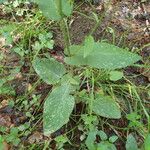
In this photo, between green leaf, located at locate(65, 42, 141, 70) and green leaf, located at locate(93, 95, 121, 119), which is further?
green leaf, located at locate(93, 95, 121, 119)

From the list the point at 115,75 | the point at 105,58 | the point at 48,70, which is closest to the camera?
the point at 105,58

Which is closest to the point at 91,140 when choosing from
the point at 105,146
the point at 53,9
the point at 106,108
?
the point at 105,146

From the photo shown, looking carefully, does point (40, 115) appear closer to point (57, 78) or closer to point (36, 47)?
point (57, 78)

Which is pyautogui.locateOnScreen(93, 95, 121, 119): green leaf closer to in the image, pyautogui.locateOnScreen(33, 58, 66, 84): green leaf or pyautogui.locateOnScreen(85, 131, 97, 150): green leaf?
pyautogui.locateOnScreen(85, 131, 97, 150): green leaf

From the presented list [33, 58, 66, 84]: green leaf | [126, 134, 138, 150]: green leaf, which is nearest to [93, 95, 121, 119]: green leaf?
[126, 134, 138, 150]: green leaf

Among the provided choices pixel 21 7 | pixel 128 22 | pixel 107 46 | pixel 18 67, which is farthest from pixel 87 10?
pixel 107 46

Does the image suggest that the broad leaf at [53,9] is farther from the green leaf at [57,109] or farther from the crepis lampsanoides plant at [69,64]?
the green leaf at [57,109]

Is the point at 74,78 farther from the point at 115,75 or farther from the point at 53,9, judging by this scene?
the point at 53,9

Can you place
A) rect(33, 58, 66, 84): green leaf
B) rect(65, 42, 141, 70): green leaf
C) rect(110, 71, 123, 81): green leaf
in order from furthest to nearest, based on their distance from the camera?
rect(110, 71, 123, 81): green leaf → rect(33, 58, 66, 84): green leaf → rect(65, 42, 141, 70): green leaf

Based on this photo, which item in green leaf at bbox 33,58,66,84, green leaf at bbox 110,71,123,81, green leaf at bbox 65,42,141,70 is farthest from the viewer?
green leaf at bbox 110,71,123,81
